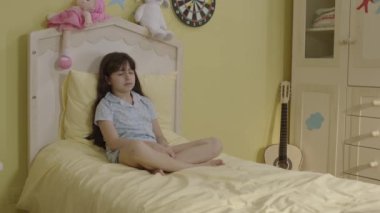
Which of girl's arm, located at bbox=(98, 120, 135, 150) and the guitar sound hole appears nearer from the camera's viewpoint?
girl's arm, located at bbox=(98, 120, 135, 150)

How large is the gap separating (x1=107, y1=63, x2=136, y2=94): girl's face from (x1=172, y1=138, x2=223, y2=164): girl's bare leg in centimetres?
40

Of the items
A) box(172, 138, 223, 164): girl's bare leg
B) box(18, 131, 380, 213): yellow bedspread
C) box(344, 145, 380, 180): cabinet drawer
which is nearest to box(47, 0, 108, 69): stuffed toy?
box(18, 131, 380, 213): yellow bedspread

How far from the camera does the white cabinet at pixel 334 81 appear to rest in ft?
8.49

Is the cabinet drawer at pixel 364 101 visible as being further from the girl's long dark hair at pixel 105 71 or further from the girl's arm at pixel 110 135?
the girl's arm at pixel 110 135

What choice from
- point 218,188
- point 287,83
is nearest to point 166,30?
point 287,83

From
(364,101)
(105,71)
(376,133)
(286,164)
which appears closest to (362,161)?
(376,133)

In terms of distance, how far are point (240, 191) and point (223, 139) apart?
1.49 meters

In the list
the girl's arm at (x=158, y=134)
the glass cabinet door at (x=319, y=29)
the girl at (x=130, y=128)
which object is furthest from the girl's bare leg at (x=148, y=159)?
the glass cabinet door at (x=319, y=29)

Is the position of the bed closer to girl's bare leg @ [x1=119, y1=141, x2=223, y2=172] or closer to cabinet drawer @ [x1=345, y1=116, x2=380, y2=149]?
girl's bare leg @ [x1=119, y1=141, x2=223, y2=172]

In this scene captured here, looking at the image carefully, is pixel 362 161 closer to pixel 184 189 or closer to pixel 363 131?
pixel 363 131

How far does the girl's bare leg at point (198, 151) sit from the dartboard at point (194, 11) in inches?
35.0

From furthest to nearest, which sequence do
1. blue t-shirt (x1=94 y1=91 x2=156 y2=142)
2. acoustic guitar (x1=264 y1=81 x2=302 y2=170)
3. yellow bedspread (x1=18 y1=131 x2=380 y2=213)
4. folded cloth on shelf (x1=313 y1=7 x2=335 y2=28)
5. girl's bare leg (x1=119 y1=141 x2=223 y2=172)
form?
1. acoustic guitar (x1=264 y1=81 x2=302 y2=170)
2. folded cloth on shelf (x1=313 y1=7 x2=335 y2=28)
3. blue t-shirt (x1=94 y1=91 x2=156 y2=142)
4. girl's bare leg (x1=119 y1=141 x2=223 y2=172)
5. yellow bedspread (x1=18 y1=131 x2=380 y2=213)

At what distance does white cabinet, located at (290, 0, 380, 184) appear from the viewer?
8.49ft

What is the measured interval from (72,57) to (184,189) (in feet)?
3.55
